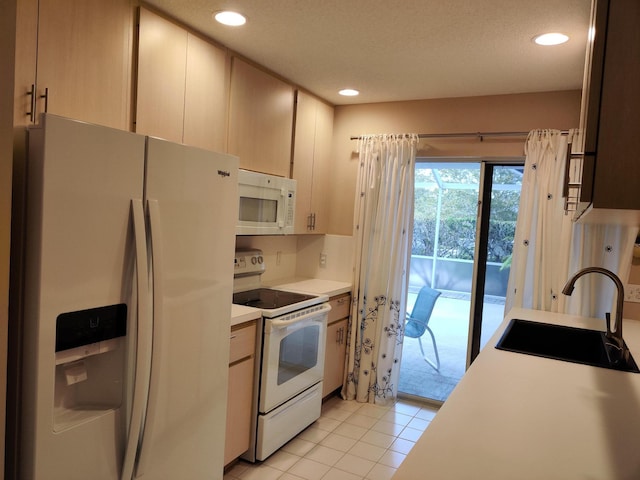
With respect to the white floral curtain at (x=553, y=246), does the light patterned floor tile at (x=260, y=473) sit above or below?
below

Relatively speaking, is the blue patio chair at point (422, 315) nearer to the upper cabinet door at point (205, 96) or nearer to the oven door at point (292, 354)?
the oven door at point (292, 354)

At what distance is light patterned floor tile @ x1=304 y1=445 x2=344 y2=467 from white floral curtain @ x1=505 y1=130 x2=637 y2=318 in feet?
4.99

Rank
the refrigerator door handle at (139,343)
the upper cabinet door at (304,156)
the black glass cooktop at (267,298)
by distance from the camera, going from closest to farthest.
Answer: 1. the refrigerator door handle at (139,343)
2. the black glass cooktop at (267,298)
3. the upper cabinet door at (304,156)

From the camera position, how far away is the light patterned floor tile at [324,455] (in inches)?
113

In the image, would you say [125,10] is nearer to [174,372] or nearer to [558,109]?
[174,372]

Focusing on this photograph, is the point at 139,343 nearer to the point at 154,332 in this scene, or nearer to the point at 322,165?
the point at 154,332

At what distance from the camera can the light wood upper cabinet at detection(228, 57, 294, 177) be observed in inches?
113

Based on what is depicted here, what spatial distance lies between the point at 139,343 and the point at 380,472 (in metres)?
1.76

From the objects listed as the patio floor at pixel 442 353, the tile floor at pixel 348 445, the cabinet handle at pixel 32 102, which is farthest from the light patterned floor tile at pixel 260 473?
the cabinet handle at pixel 32 102

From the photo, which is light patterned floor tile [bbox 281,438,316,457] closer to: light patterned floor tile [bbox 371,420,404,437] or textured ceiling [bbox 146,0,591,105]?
light patterned floor tile [bbox 371,420,404,437]

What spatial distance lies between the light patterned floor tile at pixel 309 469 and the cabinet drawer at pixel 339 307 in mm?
1047

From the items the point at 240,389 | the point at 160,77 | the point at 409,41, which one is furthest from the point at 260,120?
the point at 240,389

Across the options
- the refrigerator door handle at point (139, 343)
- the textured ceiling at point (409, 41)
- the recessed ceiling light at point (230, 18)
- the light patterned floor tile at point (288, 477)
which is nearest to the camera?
the refrigerator door handle at point (139, 343)

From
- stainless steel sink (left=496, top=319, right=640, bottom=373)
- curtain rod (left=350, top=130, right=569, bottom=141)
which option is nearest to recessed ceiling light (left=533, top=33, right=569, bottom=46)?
curtain rod (left=350, top=130, right=569, bottom=141)
